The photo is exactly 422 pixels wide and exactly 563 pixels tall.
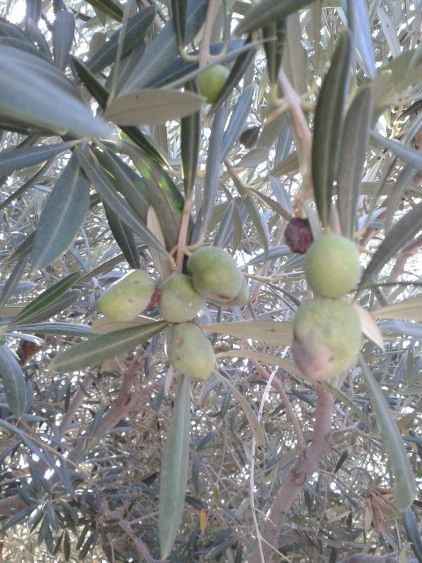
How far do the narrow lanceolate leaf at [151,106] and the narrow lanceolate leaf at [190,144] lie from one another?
103 millimetres

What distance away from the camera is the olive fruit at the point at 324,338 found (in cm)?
52

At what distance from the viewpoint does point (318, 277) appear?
53cm

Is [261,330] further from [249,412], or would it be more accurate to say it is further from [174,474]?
[249,412]

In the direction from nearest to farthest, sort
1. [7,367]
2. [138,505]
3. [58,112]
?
1. [58,112]
2. [7,367]
3. [138,505]

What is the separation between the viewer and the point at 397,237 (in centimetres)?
72

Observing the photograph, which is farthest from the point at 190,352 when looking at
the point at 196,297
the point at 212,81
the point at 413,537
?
the point at 413,537

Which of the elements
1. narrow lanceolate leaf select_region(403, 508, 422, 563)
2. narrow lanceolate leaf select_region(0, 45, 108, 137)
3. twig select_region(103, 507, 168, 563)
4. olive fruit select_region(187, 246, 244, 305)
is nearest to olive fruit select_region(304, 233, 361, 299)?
olive fruit select_region(187, 246, 244, 305)

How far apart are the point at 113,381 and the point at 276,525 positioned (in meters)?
1.32

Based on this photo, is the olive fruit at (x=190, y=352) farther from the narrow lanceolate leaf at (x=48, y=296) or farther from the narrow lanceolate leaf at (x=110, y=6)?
the narrow lanceolate leaf at (x=110, y=6)

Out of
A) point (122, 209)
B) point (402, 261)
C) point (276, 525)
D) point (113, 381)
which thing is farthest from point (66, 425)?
point (122, 209)

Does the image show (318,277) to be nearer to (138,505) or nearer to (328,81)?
(328,81)

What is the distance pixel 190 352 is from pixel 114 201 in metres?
0.22

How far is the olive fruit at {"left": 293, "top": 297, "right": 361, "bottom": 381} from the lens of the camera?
20.3 inches

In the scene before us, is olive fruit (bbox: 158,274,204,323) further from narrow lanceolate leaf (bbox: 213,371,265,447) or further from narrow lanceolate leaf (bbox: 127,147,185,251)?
narrow lanceolate leaf (bbox: 213,371,265,447)
